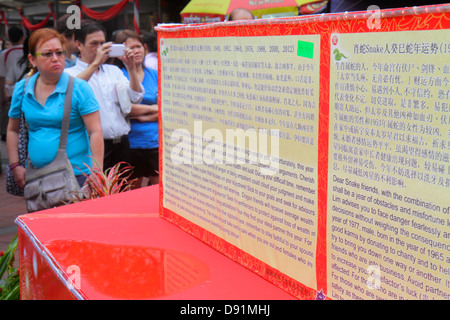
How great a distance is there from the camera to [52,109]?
280 centimetres

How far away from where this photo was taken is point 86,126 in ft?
9.61

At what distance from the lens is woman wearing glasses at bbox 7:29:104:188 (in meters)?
2.81

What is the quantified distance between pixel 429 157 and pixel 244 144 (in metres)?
0.44

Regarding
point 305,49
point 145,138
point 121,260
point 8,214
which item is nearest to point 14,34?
point 8,214

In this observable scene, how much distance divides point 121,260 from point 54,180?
168 cm

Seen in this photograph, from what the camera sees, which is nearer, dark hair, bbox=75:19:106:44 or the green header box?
the green header box

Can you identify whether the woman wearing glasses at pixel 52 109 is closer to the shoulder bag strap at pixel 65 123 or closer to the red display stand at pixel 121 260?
the shoulder bag strap at pixel 65 123

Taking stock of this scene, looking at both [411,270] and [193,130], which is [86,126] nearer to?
[193,130]

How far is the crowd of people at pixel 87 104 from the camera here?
2.83 m

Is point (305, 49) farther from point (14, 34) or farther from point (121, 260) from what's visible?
point (14, 34)

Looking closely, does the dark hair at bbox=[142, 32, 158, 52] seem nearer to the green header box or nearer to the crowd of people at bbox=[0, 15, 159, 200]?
the crowd of people at bbox=[0, 15, 159, 200]

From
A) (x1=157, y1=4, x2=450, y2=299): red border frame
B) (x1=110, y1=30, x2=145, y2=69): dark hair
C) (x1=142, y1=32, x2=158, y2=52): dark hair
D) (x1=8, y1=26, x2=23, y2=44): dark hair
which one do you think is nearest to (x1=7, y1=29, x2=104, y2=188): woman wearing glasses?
(x1=110, y1=30, x2=145, y2=69): dark hair

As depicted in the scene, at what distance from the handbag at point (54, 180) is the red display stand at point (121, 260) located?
3.58 feet

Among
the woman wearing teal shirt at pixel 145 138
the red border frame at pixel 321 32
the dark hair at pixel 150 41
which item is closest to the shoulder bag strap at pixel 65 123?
the woman wearing teal shirt at pixel 145 138
